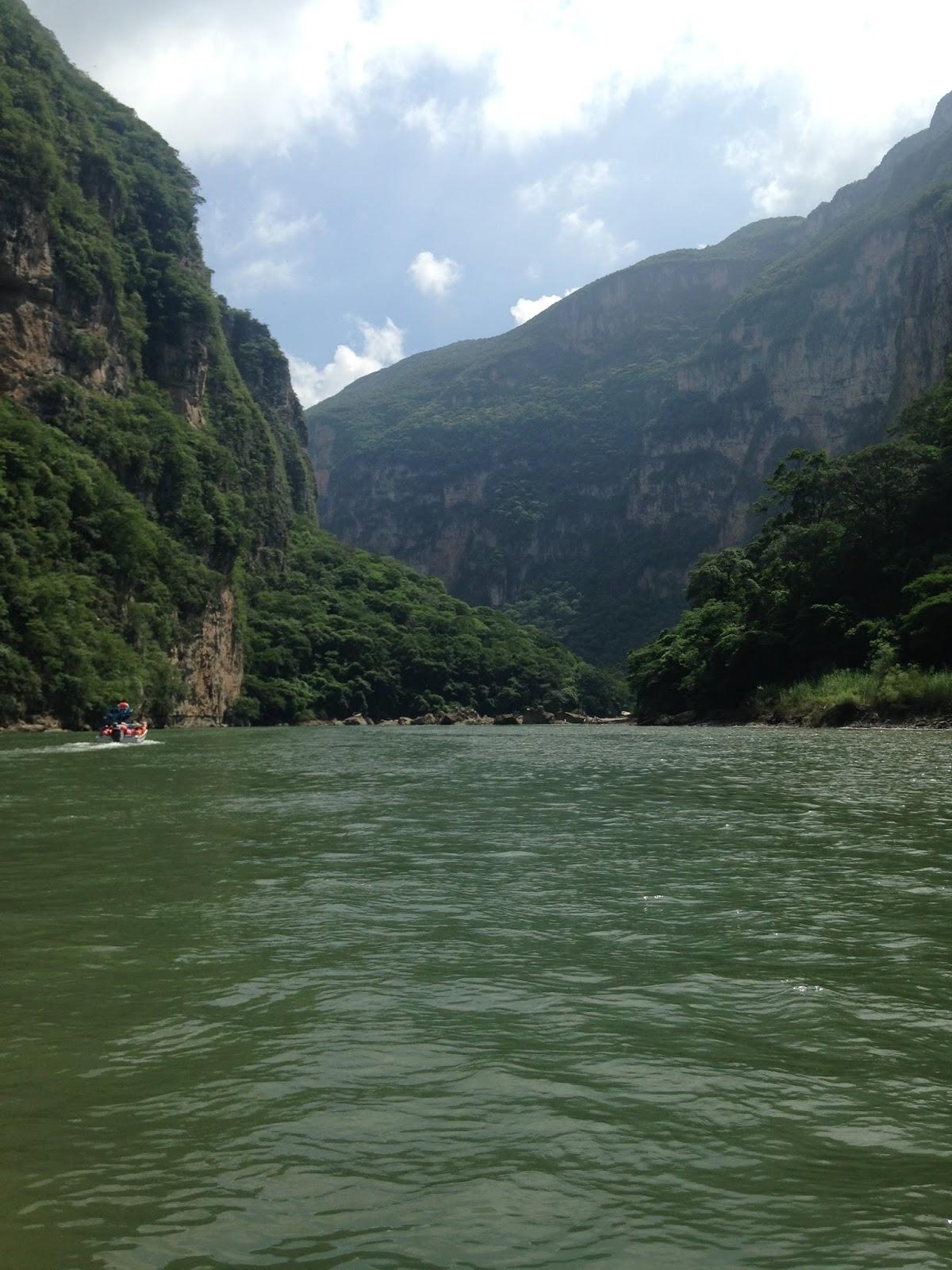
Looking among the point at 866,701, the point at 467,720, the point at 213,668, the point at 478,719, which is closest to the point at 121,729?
the point at 866,701

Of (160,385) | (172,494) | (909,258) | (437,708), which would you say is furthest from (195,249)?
(909,258)

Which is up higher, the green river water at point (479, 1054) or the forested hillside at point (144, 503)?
the forested hillside at point (144, 503)

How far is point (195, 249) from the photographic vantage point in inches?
5128

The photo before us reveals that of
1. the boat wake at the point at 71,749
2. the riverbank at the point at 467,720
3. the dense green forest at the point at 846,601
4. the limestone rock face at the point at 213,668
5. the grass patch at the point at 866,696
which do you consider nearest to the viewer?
the boat wake at the point at 71,749

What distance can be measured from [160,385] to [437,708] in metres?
47.8

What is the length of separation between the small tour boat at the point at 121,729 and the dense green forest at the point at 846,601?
3164 cm

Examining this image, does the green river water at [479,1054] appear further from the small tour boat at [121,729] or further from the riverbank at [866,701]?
the small tour boat at [121,729]

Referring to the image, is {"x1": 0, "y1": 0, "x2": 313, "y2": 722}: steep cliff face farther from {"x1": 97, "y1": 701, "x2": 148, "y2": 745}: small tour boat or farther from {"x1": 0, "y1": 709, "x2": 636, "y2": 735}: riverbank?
{"x1": 0, "y1": 709, "x2": 636, "y2": 735}: riverbank

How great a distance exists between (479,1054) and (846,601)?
2275 inches

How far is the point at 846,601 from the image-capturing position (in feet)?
198

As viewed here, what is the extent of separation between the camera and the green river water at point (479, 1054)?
457 centimetres

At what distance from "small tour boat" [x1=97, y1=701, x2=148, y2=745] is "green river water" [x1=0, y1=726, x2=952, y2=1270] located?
33066mm

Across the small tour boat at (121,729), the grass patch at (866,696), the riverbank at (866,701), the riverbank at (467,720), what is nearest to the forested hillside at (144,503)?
the riverbank at (467,720)

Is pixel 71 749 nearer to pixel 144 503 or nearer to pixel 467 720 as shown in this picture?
pixel 144 503
